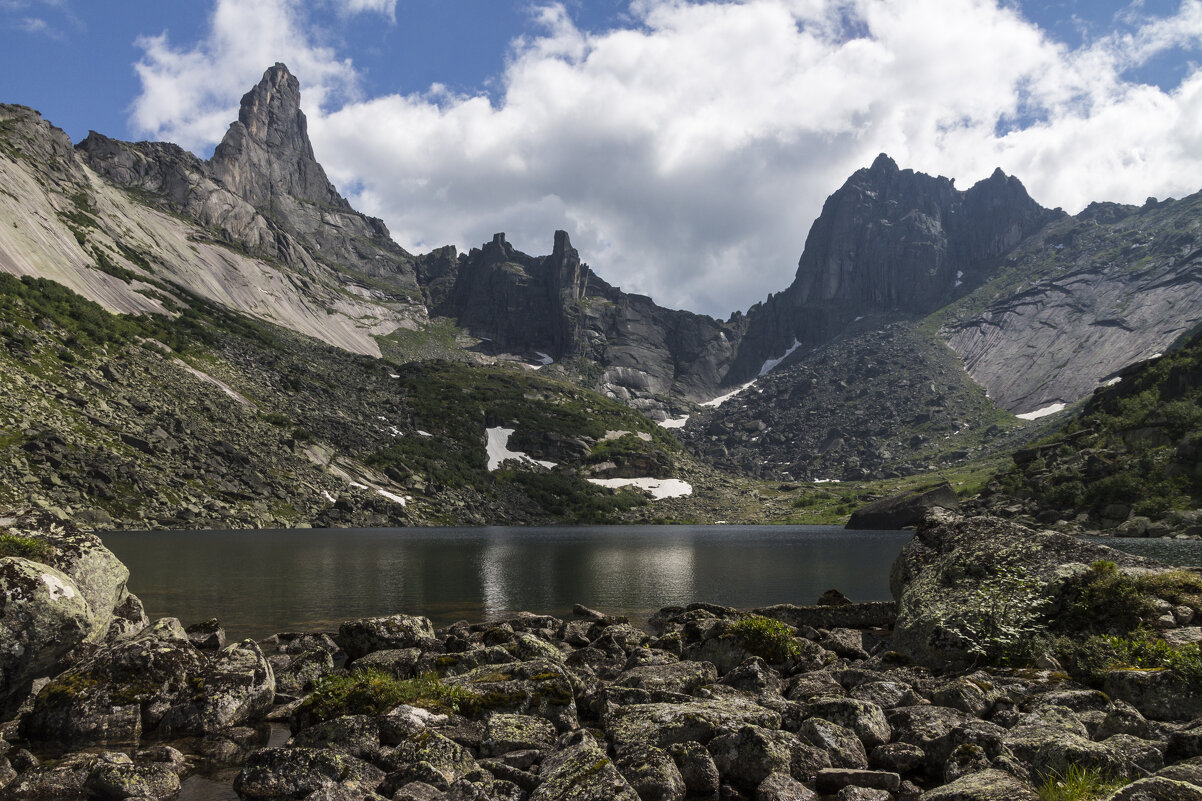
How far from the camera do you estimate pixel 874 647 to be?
2703cm

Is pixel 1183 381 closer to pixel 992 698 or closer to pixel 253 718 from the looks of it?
pixel 992 698

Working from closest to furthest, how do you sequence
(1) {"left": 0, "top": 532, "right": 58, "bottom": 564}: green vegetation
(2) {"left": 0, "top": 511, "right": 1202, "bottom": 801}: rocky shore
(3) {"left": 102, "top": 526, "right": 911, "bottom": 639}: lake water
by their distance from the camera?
1. (2) {"left": 0, "top": 511, "right": 1202, "bottom": 801}: rocky shore
2. (1) {"left": 0, "top": 532, "right": 58, "bottom": 564}: green vegetation
3. (3) {"left": 102, "top": 526, "right": 911, "bottom": 639}: lake water

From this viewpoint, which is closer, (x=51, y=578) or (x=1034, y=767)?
(x=1034, y=767)

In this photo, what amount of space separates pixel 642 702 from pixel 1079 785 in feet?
32.3

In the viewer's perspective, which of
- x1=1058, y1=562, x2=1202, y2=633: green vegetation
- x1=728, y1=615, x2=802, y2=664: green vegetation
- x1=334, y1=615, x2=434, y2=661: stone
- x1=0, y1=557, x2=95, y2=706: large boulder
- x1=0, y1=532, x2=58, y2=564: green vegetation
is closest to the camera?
x1=0, y1=557, x2=95, y2=706: large boulder

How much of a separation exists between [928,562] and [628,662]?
45.6 feet

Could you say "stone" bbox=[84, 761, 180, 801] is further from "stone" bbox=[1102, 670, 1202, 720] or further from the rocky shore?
"stone" bbox=[1102, 670, 1202, 720]

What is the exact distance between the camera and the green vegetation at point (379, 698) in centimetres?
1579

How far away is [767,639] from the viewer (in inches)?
899

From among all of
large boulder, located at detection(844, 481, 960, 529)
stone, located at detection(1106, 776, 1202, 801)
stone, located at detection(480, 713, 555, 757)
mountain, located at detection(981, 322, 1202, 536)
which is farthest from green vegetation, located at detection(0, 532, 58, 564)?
large boulder, located at detection(844, 481, 960, 529)

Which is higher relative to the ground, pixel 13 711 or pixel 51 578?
pixel 51 578

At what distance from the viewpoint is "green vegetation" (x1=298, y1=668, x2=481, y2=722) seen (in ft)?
51.8

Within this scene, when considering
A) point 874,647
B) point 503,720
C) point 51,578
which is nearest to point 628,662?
point 503,720

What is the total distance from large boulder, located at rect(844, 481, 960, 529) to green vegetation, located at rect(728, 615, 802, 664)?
14767 centimetres
